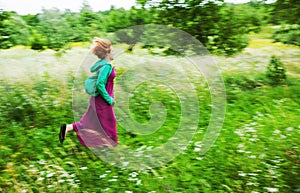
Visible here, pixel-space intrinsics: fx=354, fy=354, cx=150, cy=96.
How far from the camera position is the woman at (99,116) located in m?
4.80

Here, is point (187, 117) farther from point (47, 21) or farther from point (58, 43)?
point (47, 21)

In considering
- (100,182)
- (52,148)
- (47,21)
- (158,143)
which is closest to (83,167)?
(100,182)

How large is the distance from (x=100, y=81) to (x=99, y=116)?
0.55 m

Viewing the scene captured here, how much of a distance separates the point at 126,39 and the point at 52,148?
11.9 ft

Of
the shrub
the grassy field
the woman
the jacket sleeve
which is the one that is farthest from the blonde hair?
the shrub

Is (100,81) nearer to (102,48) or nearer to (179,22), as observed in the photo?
(102,48)

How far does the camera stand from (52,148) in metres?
5.10

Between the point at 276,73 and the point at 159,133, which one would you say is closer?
the point at 159,133

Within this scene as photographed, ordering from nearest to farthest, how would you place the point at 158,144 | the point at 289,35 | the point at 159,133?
the point at 158,144, the point at 159,133, the point at 289,35

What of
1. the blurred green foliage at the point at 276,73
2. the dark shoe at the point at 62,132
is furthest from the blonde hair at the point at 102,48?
the blurred green foliage at the point at 276,73

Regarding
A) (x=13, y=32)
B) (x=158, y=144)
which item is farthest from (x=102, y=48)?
(x=13, y=32)

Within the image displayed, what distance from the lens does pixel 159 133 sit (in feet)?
18.0

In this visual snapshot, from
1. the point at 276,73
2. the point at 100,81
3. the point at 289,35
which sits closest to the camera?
the point at 100,81

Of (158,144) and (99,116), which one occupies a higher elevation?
(99,116)
